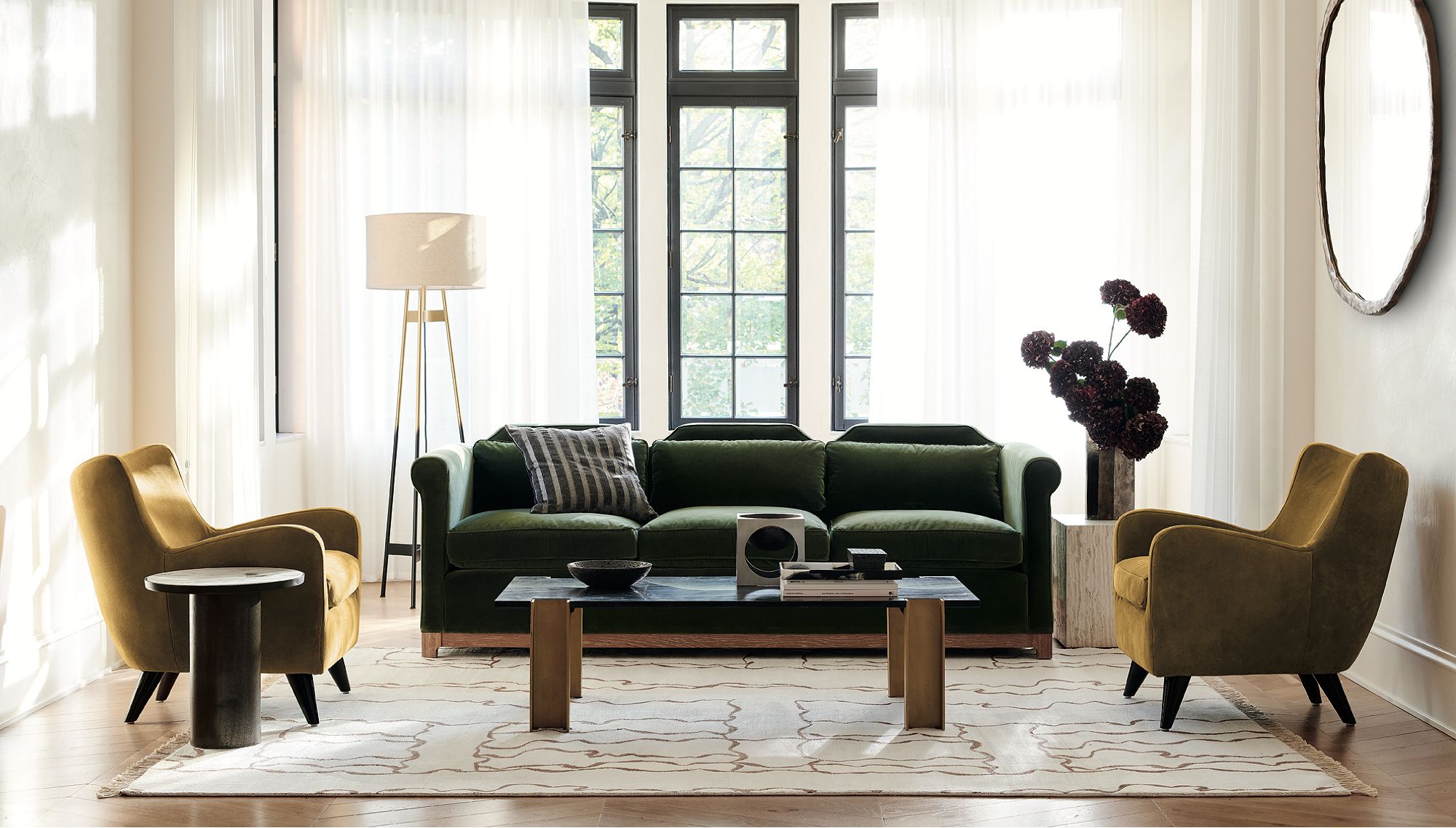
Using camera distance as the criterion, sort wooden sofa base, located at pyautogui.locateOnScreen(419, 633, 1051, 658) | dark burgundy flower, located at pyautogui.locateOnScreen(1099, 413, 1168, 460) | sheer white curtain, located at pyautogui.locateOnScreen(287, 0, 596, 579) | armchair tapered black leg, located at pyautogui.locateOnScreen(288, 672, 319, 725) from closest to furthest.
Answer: armchair tapered black leg, located at pyautogui.locateOnScreen(288, 672, 319, 725) < wooden sofa base, located at pyautogui.locateOnScreen(419, 633, 1051, 658) < dark burgundy flower, located at pyautogui.locateOnScreen(1099, 413, 1168, 460) < sheer white curtain, located at pyautogui.locateOnScreen(287, 0, 596, 579)

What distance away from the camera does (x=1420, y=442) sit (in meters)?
3.65

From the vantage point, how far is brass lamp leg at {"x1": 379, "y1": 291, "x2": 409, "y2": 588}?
5555 mm

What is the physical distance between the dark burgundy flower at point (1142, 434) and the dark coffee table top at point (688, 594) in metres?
1.14

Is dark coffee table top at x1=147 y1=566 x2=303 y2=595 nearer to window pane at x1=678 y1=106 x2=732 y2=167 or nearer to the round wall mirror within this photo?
the round wall mirror

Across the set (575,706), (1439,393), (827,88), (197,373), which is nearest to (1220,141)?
(1439,393)

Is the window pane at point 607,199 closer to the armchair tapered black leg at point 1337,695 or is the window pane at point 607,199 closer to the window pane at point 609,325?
the window pane at point 609,325

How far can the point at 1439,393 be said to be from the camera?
139 inches

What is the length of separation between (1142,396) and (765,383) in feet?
7.76

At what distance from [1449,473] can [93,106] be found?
14.2 feet

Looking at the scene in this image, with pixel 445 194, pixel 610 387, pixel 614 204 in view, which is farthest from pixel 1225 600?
pixel 445 194

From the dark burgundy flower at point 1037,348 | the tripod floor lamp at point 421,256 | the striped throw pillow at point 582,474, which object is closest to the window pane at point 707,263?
the tripod floor lamp at point 421,256

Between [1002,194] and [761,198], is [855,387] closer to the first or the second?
[761,198]

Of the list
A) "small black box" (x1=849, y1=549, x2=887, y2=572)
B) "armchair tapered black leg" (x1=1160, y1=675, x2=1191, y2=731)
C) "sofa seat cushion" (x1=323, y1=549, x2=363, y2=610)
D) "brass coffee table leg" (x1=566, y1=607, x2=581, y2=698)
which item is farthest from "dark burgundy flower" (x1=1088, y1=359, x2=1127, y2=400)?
"sofa seat cushion" (x1=323, y1=549, x2=363, y2=610)

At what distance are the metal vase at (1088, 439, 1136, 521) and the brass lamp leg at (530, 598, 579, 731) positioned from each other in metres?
2.17
